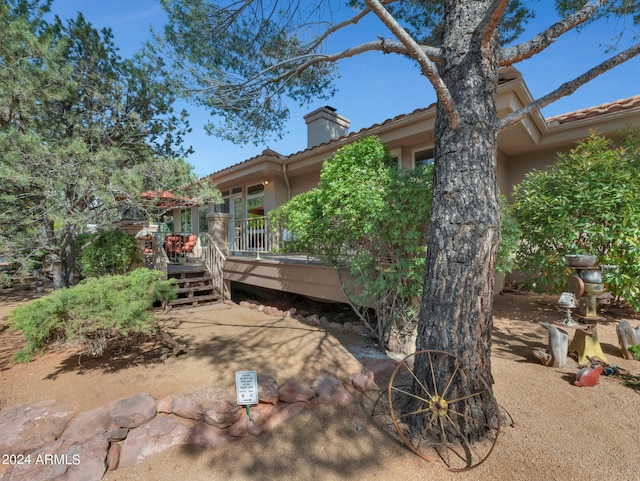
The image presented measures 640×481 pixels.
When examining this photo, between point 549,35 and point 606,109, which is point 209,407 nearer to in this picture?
point 549,35

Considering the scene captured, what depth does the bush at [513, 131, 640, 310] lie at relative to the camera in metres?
4.15

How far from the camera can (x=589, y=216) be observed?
4371 millimetres

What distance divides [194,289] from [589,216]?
757 centimetres

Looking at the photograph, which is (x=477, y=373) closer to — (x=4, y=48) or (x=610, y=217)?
(x=610, y=217)

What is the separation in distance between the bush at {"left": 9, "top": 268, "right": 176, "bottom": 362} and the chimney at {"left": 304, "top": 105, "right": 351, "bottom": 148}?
6.99 meters

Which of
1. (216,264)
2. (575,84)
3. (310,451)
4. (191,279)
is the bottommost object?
(310,451)

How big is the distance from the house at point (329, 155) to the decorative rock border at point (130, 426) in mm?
2333

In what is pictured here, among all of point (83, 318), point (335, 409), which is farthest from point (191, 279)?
point (335, 409)

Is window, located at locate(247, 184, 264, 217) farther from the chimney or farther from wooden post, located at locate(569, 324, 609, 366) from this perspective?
wooden post, located at locate(569, 324, 609, 366)

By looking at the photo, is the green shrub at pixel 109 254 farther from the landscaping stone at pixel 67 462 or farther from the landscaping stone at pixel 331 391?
the landscaping stone at pixel 331 391

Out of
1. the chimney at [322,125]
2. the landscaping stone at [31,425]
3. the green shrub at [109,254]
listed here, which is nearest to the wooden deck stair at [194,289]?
the green shrub at [109,254]

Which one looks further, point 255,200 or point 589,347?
point 255,200

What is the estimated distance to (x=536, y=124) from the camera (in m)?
5.61

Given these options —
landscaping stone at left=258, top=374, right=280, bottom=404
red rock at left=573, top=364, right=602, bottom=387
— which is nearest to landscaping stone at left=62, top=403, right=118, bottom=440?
landscaping stone at left=258, top=374, right=280, bottom=404
